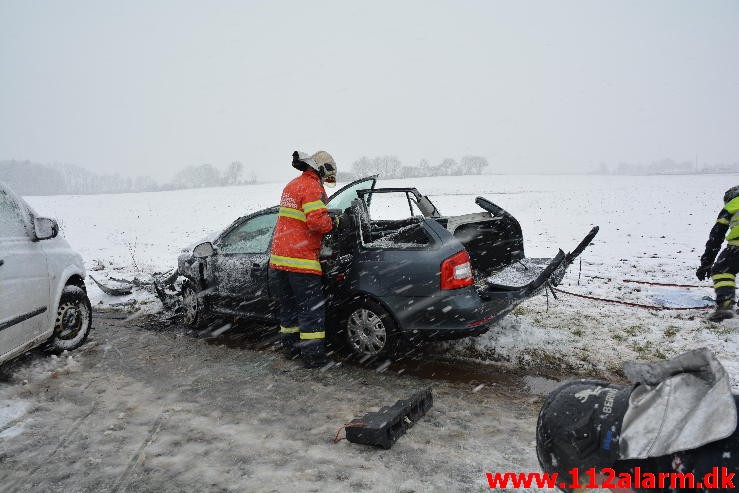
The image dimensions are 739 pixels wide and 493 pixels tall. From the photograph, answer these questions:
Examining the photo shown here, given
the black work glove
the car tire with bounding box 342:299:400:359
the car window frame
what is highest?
the car window frame

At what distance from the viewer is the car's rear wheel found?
461 centimetres

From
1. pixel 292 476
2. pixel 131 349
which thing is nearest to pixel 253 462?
pixel 292 476

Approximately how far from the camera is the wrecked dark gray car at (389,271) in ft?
14.3

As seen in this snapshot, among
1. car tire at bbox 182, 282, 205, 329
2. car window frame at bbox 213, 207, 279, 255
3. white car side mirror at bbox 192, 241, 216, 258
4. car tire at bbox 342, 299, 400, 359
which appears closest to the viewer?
car tire at bbox 342, 299, 400, 359

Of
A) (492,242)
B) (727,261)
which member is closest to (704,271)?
(727,261)

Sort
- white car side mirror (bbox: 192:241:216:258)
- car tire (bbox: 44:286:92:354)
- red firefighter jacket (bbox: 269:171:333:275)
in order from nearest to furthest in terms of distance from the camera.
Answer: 1. red firefighter jacket (bbox: 269:171:333:275)
2. car tire (bbox: 44:286:92:354)
3. white car side mirror (bbox: 192:241:216:258)

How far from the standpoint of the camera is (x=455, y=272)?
4305mm

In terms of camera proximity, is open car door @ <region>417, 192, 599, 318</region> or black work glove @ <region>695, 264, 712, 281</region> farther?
black work glove @ <region>695, 264, 712, 281</region>

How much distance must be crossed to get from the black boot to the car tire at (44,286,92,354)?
7.08 meters

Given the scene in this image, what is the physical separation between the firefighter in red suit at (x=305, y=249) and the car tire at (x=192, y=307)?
1.79 metres

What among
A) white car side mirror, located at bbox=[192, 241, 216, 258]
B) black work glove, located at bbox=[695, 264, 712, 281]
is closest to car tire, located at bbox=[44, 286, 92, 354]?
white car side mirror, located at bbox=[192, 241, 216, 258]

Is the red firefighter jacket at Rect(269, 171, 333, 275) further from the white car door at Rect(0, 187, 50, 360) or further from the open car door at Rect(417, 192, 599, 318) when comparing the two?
the white car door at Rect(0, 187, 50, 360)

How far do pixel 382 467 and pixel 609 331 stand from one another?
3.57m

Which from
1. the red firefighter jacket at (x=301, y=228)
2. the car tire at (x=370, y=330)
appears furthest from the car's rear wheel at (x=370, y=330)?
the red firefighter jacket at (x=301, y=228)
